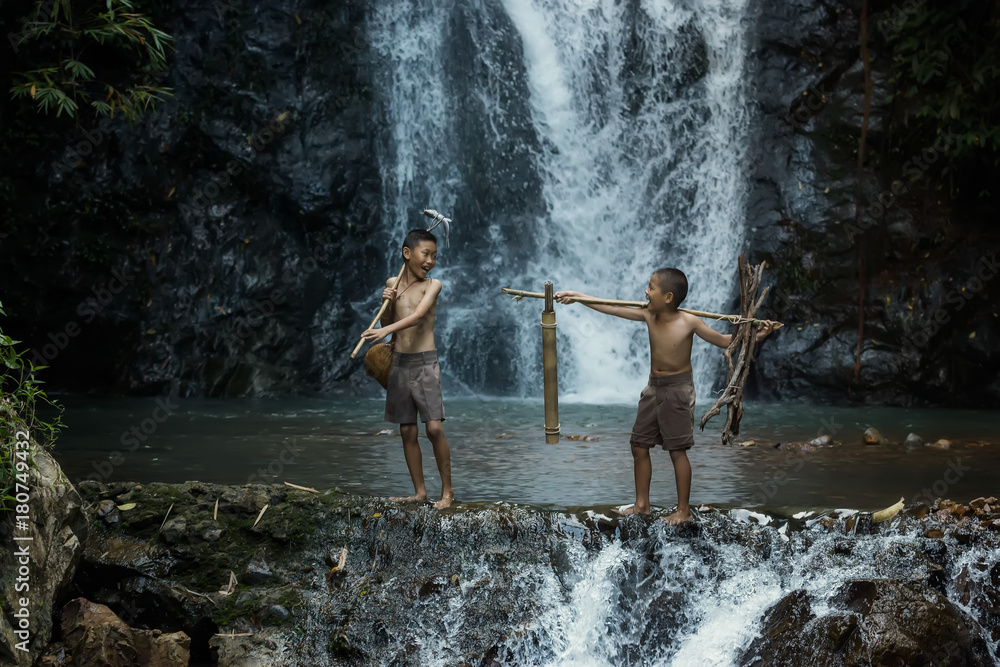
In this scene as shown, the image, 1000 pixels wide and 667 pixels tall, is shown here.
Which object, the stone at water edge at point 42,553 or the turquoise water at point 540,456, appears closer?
the stone at water edge at point 42,553

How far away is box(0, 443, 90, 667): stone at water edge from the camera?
171 inches

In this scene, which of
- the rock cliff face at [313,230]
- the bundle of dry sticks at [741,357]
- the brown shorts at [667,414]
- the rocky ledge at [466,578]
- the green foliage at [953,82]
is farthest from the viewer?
the rock cliff face at [313,230]

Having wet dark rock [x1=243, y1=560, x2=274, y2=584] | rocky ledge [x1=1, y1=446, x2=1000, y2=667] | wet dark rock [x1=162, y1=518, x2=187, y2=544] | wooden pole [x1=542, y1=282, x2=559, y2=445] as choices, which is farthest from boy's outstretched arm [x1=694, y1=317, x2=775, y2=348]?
wet dark rock [x1=162, y1=518, x2=187, y2=544]

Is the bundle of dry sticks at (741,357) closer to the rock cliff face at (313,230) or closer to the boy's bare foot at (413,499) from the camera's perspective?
the boy's bare foot at (413,499)

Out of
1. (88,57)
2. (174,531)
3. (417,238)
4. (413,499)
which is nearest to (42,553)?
(174,531)

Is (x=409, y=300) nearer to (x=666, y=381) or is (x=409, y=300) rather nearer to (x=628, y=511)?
(x=666, y=381)

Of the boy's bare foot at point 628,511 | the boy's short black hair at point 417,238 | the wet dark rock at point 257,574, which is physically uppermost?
the boy's short black hair at point 417,238

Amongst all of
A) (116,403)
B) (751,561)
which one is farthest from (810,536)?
(116,403)

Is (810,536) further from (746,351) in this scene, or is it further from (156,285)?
(156,285)

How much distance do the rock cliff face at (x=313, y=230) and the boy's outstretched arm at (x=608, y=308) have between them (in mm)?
7831

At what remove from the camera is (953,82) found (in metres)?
11.7

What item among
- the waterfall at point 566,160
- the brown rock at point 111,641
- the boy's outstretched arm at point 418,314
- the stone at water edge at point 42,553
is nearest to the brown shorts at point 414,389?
the boy's outstretched arm at point 418,314

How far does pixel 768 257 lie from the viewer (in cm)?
1327

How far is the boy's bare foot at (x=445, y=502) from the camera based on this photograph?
536 cm
